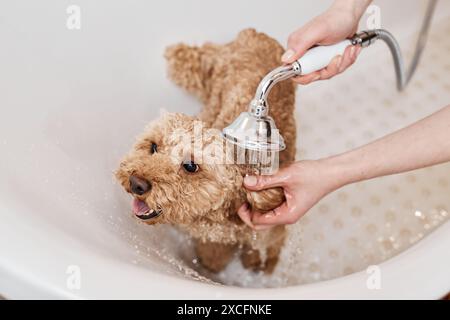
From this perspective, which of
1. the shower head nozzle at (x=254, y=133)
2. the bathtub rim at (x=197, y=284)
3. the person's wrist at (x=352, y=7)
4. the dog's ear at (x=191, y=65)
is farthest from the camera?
the dog's ear at (x=191, y=65)

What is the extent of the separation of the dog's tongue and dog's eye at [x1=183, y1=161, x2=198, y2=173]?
0.09 metres

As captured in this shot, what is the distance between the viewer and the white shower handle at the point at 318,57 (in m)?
0.70

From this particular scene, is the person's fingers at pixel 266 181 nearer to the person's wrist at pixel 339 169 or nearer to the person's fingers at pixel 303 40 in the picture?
the person's wrist at pixel 339 169

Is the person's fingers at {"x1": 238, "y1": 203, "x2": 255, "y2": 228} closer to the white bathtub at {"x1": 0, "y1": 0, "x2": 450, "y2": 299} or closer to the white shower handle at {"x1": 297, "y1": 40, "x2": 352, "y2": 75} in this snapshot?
the white bathtub at {"x1": 0, "y1": 0, "x2": 450, "y2": 299}

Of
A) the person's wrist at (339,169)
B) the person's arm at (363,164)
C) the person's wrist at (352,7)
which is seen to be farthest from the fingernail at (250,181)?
the person's wrist at (352,7)

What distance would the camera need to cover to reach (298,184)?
0.74 meters

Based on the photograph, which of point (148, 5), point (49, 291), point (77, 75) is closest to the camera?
point (49, 291)

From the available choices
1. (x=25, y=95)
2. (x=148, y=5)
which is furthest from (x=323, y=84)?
(x=25, y=95)

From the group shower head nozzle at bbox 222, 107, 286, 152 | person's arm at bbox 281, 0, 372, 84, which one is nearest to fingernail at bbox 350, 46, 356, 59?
person's arm at bbox 281, 0, 372, 84

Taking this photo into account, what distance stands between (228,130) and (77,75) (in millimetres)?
498

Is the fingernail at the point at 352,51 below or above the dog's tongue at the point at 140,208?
above

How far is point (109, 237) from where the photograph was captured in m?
0.73

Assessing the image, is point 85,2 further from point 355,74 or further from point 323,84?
point 355,74

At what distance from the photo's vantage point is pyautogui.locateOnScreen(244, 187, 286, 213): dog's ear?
0.76 m
